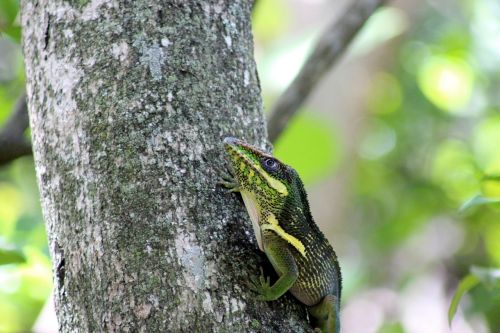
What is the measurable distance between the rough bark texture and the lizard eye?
0.25 feet

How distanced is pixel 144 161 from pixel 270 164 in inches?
21.9

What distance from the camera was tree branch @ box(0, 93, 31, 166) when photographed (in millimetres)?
3475

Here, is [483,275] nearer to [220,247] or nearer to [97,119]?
[220,247]

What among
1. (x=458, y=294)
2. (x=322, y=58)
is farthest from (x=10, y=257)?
(x=322, y=58)

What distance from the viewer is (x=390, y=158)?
347 inches

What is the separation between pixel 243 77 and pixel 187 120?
0.35 meters

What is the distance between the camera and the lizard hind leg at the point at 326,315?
2.50 meters

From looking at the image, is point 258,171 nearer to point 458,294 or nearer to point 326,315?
point 326,315

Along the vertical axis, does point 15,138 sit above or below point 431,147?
above

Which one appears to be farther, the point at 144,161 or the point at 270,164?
the point at 270,164

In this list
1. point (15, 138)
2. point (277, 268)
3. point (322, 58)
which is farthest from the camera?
point (322, 58)

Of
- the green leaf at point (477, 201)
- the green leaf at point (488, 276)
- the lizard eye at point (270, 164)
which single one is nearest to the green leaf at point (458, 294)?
the green leaf at point (488, 276)

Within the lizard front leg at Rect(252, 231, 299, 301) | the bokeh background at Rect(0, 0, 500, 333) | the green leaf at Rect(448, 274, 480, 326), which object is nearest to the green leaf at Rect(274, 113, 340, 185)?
the bokeh background at Rect(0, 0, 500, 333)

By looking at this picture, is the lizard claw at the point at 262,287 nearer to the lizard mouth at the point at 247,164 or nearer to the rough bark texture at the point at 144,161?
the rough bark texture at the point at 144,161
